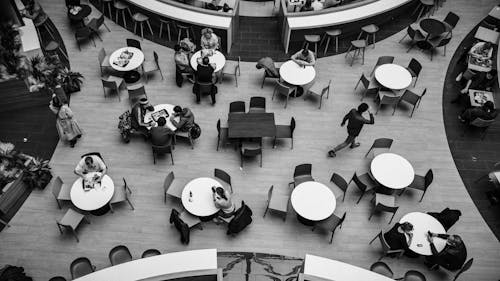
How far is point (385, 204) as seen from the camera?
8859 millimetres

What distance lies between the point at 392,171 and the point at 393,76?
9.95 ft

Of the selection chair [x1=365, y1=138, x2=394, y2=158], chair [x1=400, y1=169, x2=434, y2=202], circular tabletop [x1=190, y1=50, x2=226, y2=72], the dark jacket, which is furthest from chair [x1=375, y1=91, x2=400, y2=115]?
the dark jacket

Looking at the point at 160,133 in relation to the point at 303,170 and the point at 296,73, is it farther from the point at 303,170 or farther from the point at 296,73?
the point at 296,73

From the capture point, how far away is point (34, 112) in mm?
10773

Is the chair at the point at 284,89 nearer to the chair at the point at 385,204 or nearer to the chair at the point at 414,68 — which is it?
the chair at the point at 414,68

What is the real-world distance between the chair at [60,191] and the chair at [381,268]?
6333 millimetres

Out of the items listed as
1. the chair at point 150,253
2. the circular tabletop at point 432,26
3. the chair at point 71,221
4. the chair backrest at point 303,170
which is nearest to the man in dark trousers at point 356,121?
the chair backrest at point 303,170

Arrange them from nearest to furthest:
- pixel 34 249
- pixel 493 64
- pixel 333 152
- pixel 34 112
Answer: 1. pixel 34 249
2. pixel 333 152
3. pixel 34 112
4. pixel 493 64

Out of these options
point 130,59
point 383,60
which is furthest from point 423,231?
point 130,59

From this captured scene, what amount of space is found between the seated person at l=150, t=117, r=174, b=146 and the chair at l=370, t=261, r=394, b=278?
16.8ft

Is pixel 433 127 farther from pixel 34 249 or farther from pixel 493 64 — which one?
pixel 34 249

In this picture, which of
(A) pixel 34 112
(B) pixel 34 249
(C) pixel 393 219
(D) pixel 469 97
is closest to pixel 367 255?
(C) pixel 393 219

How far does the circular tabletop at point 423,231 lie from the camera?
8.05 metres

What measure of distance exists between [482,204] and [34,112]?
440 inches
